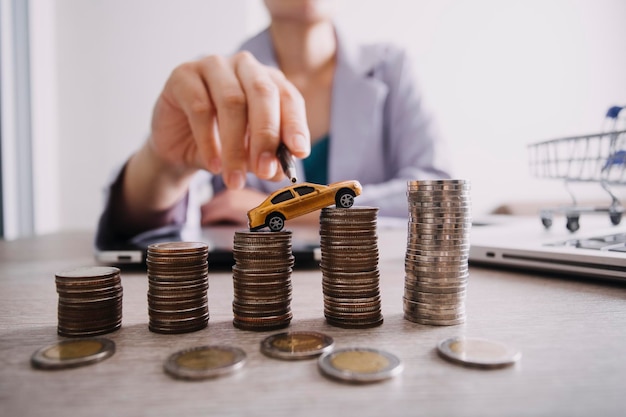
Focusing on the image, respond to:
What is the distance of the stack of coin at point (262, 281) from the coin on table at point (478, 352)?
0.68 ft

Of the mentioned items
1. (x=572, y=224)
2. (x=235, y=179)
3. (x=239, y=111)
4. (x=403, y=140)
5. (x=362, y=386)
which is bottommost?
(x=362, y=386)

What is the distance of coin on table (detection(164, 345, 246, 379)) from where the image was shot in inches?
15.6

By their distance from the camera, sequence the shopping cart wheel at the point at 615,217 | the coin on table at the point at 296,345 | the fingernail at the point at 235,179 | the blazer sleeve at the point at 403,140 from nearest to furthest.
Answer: the coin on table at the point at 296,345, the fingernail at the point at 235,179, the shopping cart wheel at the point at 615,217, the blazer sleeve at the point at 403,140

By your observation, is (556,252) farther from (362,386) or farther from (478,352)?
(362,386)

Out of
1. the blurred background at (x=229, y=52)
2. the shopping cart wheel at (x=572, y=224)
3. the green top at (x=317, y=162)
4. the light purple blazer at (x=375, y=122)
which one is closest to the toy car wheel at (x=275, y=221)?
the shopping cart wheel at (x=572, y=224)

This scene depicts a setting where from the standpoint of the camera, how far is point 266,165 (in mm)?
923

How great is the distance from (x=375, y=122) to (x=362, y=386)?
202cm

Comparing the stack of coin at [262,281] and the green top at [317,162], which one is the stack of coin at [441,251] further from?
the green top at [317,162]

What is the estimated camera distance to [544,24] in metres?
3.76

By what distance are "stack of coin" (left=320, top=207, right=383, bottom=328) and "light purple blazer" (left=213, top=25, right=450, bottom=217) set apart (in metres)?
1.42

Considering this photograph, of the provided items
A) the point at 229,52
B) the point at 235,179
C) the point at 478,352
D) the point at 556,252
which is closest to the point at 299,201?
the point at 478,352

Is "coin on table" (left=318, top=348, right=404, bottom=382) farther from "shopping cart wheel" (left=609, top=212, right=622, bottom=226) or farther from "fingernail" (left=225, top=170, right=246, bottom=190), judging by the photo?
"shopping cart wheel" (left=609, top=212, right=622, bottom=226)

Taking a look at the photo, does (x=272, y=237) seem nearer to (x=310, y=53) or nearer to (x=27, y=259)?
(x=27, y=259)

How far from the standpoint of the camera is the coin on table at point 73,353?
1.40 feet
